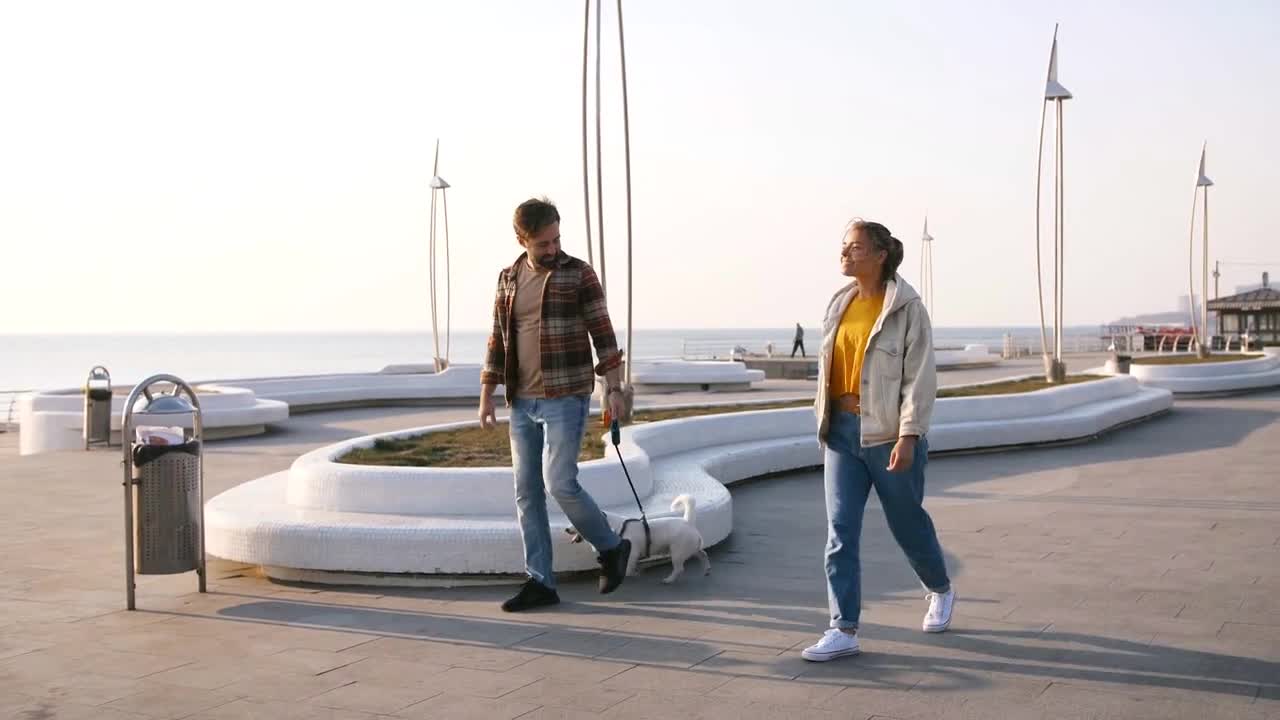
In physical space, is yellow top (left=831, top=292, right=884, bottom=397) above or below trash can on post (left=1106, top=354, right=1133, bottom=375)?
above

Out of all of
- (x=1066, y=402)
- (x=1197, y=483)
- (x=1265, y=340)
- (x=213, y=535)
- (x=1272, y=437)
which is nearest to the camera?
(x=213, y=535)

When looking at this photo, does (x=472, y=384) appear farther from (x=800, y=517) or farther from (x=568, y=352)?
(x=568, y=352)

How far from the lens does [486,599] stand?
5.95 meters

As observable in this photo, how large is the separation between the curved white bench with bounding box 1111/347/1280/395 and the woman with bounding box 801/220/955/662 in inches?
722

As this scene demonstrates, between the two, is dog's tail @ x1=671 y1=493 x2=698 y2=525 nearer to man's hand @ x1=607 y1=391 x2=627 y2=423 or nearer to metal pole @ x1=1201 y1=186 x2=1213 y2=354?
man's hand @ x1=607 y1=391 x2=627 y2=423

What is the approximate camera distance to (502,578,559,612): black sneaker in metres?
5.63

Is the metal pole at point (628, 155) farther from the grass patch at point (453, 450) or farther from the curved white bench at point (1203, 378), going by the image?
the curved white bench at point (1203, 378)

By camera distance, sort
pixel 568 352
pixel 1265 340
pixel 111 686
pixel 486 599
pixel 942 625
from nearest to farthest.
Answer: pixel 111 686 → pixel 942 625 → pixel 568 352 → pixel 486 599 → pixel 1265 340

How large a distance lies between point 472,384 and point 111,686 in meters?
18.6

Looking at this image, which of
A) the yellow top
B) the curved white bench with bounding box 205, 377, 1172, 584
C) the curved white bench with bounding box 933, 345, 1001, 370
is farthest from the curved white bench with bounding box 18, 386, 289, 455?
the curved white bench with bounding box 933, 345, 1001, 370

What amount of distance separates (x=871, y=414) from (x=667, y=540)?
1.86 m

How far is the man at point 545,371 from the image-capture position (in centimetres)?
555

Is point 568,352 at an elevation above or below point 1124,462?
above

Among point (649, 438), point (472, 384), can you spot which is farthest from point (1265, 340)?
point (649, 438)
